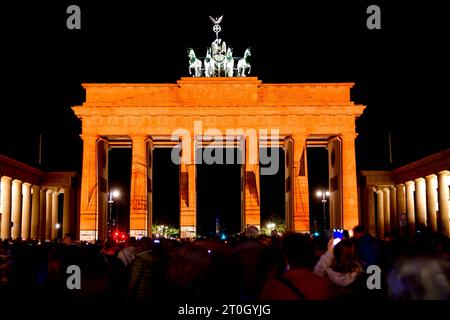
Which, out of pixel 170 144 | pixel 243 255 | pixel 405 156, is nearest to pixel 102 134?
pixel 170 144

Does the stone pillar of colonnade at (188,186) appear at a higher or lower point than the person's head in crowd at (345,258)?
higher

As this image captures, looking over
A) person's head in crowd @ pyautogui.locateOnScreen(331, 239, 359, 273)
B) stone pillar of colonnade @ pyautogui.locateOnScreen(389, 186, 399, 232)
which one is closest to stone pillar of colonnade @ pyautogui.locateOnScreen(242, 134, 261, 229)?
stone pillar of colonnade @ pyautogui.locateOnScreen(389, 186, 399, 232)

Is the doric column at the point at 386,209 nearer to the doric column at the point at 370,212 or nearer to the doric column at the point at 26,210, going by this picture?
the doric column at the point at 370,212

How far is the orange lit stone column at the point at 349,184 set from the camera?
6456 cm

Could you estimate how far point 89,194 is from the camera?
213 ft

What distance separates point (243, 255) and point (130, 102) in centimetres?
5665

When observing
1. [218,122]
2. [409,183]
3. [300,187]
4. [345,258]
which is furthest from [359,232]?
[409,183]

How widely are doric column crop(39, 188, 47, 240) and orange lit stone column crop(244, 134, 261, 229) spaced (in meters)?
24.2

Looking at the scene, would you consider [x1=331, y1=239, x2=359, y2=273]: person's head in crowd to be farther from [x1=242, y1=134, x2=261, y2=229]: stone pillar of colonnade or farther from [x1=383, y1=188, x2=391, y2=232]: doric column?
[x1=383, y1=188, x2=391, y2=232]: doric column

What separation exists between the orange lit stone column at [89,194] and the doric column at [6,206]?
690 centimetres

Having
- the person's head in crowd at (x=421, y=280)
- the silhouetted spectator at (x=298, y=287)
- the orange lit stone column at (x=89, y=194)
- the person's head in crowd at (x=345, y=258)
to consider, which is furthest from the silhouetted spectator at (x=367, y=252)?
the orange lit stone column at (x=89, y=194)

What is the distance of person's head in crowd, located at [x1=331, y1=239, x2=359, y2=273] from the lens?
33.9ft

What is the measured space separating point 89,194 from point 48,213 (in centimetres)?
1499

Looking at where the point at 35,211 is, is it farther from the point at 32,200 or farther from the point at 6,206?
the point at 6,206
